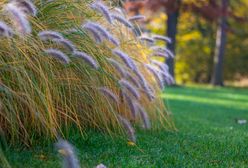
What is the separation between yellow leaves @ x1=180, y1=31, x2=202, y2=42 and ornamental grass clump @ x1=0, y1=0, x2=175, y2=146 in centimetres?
2299

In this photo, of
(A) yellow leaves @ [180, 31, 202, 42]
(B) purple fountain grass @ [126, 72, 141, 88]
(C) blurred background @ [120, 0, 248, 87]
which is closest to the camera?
(B) purple fountain grass @ [126, 72, 141, 88]

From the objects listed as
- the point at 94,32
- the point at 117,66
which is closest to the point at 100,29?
the point at 94,32

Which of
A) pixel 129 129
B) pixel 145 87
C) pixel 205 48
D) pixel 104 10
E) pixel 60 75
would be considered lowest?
pixel 205 48

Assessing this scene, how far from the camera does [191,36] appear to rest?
92.2 feet

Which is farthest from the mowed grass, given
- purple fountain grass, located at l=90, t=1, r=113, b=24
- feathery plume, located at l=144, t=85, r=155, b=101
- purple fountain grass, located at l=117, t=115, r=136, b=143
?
purple fountain grass, located at l=90, t=1, r=113, b=24

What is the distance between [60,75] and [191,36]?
23959 millimetres

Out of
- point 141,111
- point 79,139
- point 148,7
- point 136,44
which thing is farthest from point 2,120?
point 148,7

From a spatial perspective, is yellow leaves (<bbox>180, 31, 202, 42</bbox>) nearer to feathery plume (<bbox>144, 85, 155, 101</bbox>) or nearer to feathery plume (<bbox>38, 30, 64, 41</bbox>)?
feathery plume (<bbox>144, 85, 155, 101</bbox>)

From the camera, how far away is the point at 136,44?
5.92 meters

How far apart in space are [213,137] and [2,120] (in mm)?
2379

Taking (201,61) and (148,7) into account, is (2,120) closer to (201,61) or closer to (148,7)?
(148,7)

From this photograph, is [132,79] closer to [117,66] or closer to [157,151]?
[117,66]

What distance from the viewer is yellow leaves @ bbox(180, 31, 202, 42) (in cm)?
2819

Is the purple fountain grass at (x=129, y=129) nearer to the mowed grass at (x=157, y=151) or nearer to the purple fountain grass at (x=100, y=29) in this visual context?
the mowed grass at (x=157, y=151)
